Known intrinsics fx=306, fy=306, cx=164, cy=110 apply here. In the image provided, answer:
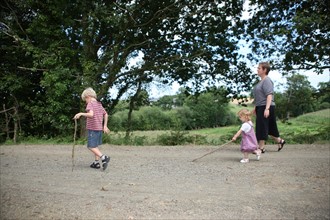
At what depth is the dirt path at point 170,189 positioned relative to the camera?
3504 mm

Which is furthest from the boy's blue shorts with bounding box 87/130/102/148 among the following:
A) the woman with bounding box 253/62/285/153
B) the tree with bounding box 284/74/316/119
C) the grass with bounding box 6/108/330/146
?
the tree with bounding box 284/74/316/119

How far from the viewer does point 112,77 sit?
43.7 feet

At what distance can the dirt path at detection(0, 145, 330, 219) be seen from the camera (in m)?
3.50

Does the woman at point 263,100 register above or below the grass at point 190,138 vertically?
above

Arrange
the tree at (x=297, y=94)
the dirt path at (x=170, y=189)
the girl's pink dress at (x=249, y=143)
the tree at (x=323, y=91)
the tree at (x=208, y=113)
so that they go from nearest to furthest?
the dirt path at (x=170, y=189), the girl's pink dress at (x=249, y=143), the tree at (x=323, y=91), the tree at (x=297, y=94), the tree at (x=208, y=113)

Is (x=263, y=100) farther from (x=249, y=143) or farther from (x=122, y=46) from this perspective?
(x=122, y=46)

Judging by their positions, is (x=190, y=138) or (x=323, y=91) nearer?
(x=190, y=138)

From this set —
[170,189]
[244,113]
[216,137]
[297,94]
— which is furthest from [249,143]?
[297,94]

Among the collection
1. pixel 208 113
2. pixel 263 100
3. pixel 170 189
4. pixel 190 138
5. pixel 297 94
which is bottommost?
pixel 170 189

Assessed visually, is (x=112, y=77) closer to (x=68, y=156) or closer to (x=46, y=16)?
(x=46, y=16)

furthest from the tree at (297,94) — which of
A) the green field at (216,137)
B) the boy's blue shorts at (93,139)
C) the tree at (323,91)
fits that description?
the boy's blue shorts at (93,139)

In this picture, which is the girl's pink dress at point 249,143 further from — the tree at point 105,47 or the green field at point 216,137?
the tree at point 105,47

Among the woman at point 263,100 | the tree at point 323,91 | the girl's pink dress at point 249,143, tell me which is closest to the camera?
the girl's pink dress at point 249,143

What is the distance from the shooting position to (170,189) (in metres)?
4.50
